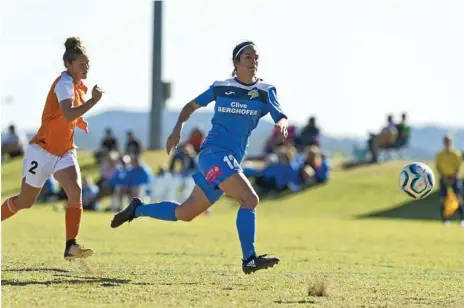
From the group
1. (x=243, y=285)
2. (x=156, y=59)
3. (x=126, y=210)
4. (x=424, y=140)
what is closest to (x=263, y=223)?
(x=126, y=210)

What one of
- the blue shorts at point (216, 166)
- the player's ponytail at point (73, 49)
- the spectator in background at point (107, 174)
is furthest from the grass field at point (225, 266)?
the spectator in background at point (107, 174)

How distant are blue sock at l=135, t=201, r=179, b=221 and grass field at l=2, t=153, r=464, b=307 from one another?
1.75 feet

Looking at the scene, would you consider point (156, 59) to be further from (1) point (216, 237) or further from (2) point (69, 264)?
(2) point (69, 264)

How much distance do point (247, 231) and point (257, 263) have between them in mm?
342

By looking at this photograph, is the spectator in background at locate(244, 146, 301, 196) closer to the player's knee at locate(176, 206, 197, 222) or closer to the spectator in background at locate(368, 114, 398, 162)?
the spectator in background at locate(368, 114, 398, 162)

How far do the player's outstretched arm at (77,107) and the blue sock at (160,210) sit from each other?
1376 millimetres

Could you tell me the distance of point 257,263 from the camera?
9211 mm

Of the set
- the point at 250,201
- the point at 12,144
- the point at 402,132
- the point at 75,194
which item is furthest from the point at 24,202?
the point at 12,144

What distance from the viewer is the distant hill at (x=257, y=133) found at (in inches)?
2089

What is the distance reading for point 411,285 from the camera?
959 cm

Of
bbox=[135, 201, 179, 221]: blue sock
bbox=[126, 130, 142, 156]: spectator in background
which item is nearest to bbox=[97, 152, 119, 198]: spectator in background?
bbox=[126, 130, 142, 156]: spectator in background

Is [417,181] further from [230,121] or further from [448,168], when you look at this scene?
[448,168]

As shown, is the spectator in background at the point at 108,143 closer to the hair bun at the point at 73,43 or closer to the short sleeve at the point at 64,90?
the hair bun at the point at 73,43

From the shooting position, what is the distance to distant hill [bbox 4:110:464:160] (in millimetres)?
53050
